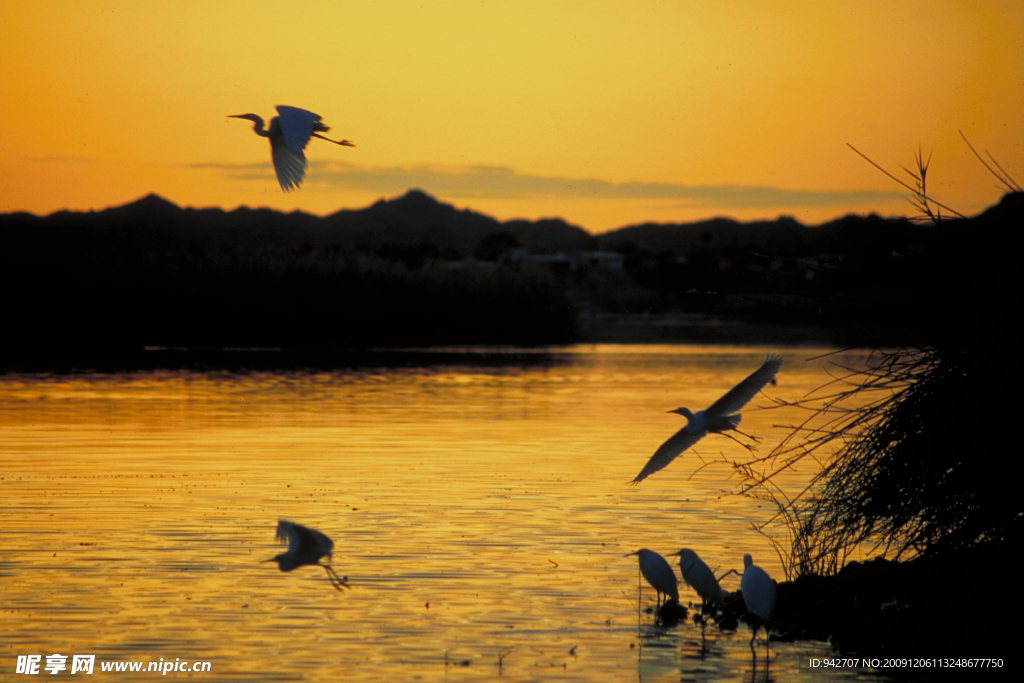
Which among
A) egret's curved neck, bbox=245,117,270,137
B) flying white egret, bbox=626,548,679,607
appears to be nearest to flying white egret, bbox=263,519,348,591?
flying white egret, bbox=626,548,679,607

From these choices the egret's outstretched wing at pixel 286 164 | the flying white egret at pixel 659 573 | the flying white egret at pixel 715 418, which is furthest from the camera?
the flying white egret at pixel 715 418

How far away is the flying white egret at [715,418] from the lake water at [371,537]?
0.97 m

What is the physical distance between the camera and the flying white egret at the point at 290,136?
8.43m

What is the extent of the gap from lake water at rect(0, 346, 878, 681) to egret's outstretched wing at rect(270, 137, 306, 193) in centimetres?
299

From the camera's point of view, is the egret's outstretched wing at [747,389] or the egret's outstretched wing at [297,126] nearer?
the egret's outstretched wing at [297,126]

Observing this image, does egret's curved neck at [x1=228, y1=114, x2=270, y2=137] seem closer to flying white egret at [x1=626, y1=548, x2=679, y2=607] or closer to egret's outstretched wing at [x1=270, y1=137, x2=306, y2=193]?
egret's outstretched wing at [x1=270, y1=137, x2=306, y2=193]

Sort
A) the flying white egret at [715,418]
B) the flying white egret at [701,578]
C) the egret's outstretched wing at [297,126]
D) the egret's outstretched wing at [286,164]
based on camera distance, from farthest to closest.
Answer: the flying white egret at [715,418] → the egret's outstretched wing at [286,164] → the egret's outstretched wing at [297,126] → the flying white egret at [701,578]

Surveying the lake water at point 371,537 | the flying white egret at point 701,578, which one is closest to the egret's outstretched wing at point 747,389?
the lake water at point 371,537

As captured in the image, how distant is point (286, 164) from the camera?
895 centimetres

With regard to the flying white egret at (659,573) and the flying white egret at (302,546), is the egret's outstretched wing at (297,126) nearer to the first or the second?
the flying white egret at (302,546)

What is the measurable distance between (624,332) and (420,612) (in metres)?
47.8

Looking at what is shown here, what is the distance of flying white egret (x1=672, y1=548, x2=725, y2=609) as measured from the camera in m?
8.19

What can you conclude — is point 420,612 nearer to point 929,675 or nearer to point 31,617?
point 31,617

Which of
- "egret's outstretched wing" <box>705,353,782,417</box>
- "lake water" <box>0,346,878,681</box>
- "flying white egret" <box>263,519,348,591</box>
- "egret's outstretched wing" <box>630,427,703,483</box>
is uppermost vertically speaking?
"egret's outstretched wing" <box>705,353,782,417</box>
